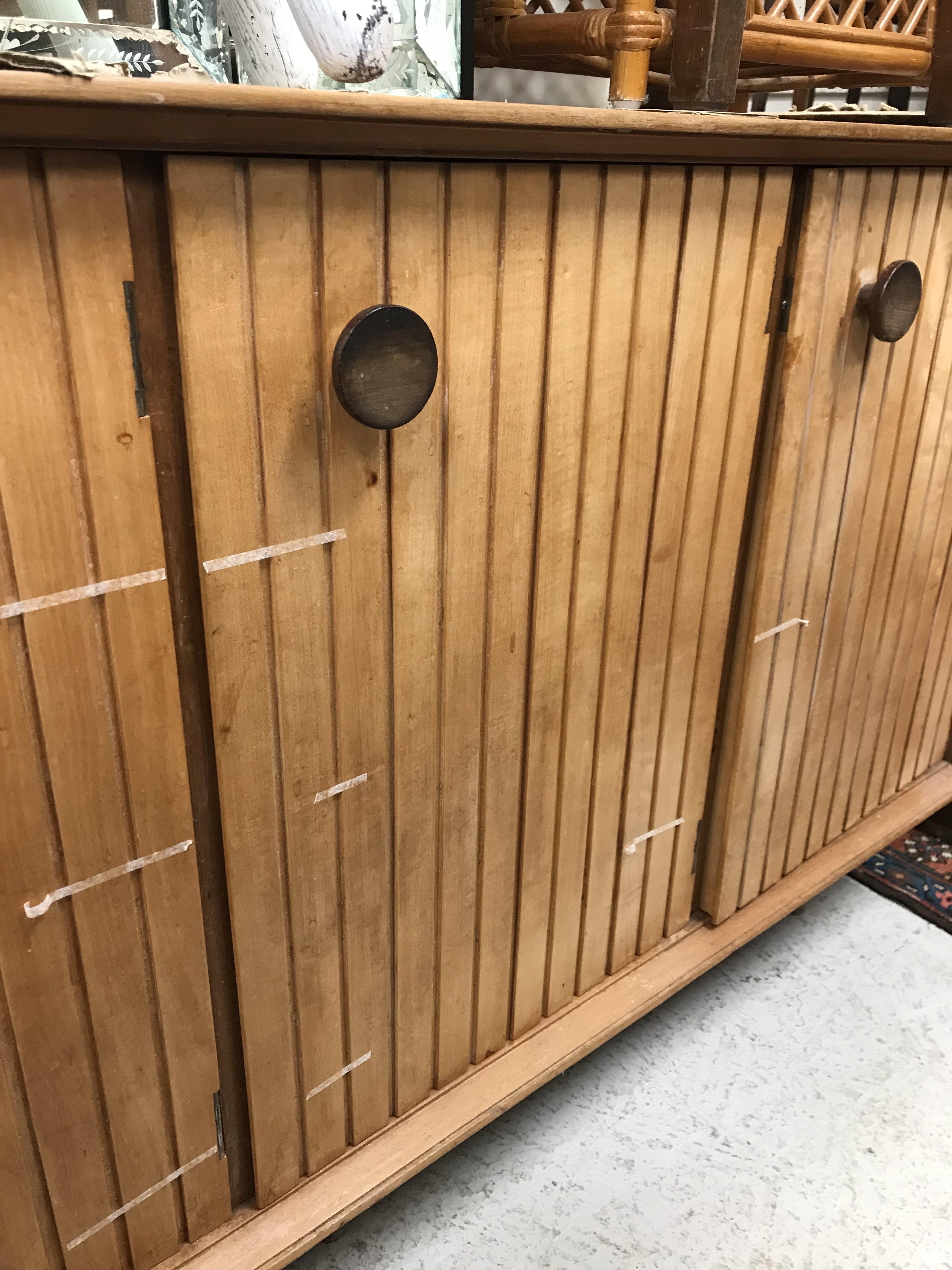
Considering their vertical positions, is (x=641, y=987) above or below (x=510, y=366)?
below

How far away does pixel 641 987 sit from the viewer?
65.5 inches

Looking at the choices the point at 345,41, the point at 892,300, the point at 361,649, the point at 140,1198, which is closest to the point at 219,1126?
the point at 140,1198

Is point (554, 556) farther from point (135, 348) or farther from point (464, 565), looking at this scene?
point (135, 348)

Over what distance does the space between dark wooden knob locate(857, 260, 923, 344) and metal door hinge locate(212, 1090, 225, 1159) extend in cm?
132

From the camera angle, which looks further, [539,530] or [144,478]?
[539,530]

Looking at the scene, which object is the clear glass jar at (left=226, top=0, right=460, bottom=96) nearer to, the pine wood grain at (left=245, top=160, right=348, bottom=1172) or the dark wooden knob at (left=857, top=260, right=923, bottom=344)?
the pine wood grain at (left=245, top=160, right=348, bottom=1172)

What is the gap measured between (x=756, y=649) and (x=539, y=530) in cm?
54

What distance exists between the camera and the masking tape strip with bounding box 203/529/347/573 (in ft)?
3.05

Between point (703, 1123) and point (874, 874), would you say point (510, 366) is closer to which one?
point (703, 1123)

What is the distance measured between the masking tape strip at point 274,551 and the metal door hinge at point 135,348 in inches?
6.0

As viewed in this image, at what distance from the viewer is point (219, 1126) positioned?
118cm

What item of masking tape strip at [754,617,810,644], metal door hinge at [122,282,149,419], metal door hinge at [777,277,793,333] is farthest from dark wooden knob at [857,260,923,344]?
metal door hinge at [122,282,149,419]

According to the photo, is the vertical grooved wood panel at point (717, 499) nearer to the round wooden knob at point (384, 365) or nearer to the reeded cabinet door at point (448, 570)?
the reeded cabinet door at point (448, 570)

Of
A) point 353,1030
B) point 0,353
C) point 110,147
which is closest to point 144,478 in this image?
point 0,353
